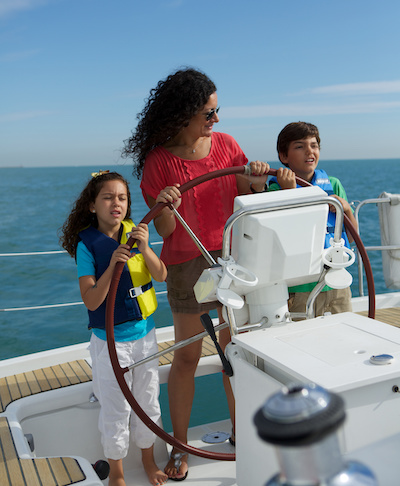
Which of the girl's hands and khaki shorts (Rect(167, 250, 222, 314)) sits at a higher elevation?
the girl's hands

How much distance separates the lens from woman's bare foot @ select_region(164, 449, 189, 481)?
2051mm

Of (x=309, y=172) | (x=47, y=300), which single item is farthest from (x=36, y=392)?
(x=47, y=300)

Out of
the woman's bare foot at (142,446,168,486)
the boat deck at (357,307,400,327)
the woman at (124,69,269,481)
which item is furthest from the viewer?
the boat deck at (357,307,400,327)

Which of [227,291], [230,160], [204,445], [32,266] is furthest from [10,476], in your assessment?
[32,266]

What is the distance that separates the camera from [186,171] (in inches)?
73.4

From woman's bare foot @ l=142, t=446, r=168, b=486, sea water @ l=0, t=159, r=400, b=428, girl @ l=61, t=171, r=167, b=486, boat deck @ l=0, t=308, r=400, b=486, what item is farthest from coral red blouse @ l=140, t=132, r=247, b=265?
sea water @ l=0, t=159, r=400, b=428

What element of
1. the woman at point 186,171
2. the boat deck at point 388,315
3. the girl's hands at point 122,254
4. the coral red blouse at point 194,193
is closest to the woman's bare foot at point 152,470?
the woman at point 186,171

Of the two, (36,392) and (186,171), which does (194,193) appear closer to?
(186,171)

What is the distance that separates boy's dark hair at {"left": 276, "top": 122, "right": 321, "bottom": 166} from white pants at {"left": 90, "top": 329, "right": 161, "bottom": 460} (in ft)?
2.72

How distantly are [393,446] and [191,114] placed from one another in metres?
1.15

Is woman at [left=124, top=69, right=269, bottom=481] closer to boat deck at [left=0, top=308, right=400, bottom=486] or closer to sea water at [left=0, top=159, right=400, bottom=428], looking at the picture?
boat deck at [left=0, top=308, right=400, bottom=486]

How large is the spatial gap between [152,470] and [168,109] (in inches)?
49.6

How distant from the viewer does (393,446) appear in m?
1.12

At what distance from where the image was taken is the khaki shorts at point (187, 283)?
193cm
